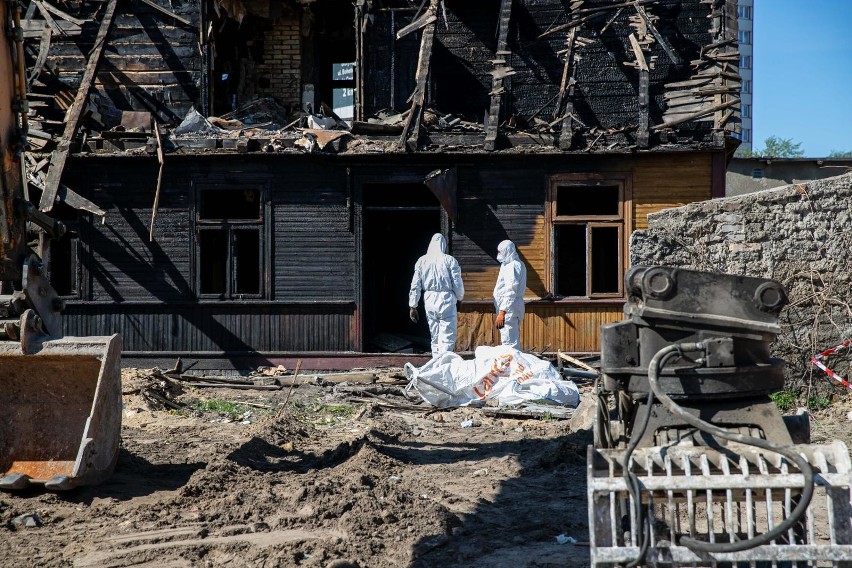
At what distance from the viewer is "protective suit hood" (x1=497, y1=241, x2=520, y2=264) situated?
12.3 m

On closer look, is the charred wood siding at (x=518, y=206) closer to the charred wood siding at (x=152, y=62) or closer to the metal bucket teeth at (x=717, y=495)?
the charred wood siding at (x=152, y=62)

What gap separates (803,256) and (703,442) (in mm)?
6502

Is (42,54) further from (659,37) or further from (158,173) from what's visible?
(659,37)

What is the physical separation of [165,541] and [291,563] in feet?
3.29

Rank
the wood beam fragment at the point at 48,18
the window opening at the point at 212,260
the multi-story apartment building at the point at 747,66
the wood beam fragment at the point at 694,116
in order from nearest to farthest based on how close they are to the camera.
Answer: the wood beam fragment at the point at 694,116, the window opening at the point at 212,260, the wood beam fragment at the point at 48,18, the multi-story apartment building at the point at 747,66

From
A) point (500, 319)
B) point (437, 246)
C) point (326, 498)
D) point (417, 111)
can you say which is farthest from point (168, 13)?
point (326, 498)

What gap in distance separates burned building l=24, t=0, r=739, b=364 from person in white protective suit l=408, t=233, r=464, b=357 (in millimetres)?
962

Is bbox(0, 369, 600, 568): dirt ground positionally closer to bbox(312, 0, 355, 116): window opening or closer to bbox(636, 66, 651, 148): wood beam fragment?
bbox(636, 66, 651, 148): wood beam fragment

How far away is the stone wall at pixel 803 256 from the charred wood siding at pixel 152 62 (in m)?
9.70

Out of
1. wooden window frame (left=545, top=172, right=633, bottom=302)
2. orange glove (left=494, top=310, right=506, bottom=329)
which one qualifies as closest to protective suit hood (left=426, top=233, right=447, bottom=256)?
orange glove (left=494, top=310, right=506, bottom=329)

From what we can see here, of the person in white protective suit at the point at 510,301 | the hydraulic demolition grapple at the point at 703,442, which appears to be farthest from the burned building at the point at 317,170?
the hydraulic demolition grapple at the point at 703,442

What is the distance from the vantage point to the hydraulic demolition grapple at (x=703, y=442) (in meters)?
3.38

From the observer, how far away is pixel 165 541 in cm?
515

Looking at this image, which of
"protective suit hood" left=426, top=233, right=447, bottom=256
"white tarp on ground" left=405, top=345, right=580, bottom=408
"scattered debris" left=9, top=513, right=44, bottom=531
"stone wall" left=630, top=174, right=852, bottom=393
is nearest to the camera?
"scattered debris" left=9, top=513, right=44, bottom=531
